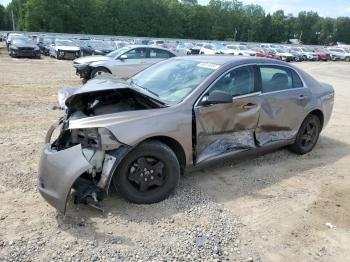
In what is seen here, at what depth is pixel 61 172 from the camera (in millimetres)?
3840

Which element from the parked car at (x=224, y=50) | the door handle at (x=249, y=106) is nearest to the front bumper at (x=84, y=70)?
the door handle at (x=249, y=106)

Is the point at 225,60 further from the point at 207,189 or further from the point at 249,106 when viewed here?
the point at 207,189

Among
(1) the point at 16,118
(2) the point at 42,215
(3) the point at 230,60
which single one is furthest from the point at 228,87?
(1) the point at 16,118

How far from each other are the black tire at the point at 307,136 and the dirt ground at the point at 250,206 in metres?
0.13

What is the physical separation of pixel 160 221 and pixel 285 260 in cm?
129

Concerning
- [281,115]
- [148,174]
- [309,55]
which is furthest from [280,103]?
[309,55]

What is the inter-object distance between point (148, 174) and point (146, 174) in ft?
0.08

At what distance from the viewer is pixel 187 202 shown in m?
4.56

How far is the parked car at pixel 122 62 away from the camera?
44.4 ft

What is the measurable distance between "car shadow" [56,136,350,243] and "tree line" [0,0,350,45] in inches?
3604

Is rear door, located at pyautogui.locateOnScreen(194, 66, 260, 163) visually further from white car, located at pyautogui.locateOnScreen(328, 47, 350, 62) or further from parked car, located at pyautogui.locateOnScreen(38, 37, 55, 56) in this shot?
white car, located at pyautogui.locateOnScreen(328, 47, 350, 62)

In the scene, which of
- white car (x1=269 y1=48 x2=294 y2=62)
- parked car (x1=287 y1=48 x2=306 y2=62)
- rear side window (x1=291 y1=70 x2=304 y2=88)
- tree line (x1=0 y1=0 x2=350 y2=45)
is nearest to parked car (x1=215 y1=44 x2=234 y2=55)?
white car (x1=269 y1=48 x2=294 y2=62)

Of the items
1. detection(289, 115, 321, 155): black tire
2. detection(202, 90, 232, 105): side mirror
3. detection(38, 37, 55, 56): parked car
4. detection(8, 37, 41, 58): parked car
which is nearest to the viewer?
detection(202, 90, 232, 105): side mirror

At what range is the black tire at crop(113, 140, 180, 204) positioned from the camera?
4188 millimetres
